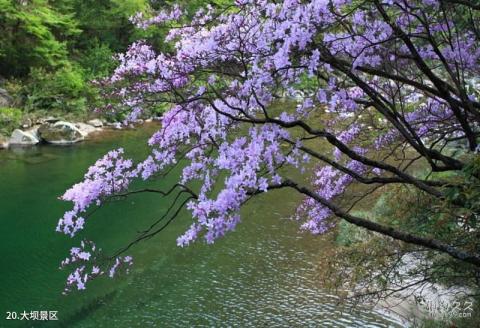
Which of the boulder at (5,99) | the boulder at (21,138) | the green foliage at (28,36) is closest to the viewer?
the boulder at (21,138)

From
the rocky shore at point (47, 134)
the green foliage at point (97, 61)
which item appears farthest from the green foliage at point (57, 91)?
the green foliage at point (97, 61)

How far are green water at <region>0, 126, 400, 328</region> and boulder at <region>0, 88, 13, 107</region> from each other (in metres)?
7.79

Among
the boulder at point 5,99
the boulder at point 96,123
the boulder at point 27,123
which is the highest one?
the boulder at point 5,99

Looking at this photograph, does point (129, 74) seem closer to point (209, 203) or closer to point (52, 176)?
point (209, 203)

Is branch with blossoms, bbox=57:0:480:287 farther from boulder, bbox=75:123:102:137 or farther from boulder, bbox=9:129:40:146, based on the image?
boulder, bbox=75:123:102:137

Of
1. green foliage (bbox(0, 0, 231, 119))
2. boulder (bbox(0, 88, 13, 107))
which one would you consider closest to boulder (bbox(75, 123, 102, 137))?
green foliage (bbox(0, 0, 231, 119))

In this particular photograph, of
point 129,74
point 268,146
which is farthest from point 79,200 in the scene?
point 268,146

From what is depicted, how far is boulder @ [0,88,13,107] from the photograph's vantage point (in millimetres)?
18656

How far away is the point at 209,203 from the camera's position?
314 centimetres

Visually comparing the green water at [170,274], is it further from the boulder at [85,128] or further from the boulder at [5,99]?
the boulder at [5,99]

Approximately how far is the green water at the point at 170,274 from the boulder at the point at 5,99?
7793 mm

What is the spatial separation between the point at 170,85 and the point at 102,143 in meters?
14.5

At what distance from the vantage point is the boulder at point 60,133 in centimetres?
1742

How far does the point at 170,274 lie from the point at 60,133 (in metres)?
11.2
